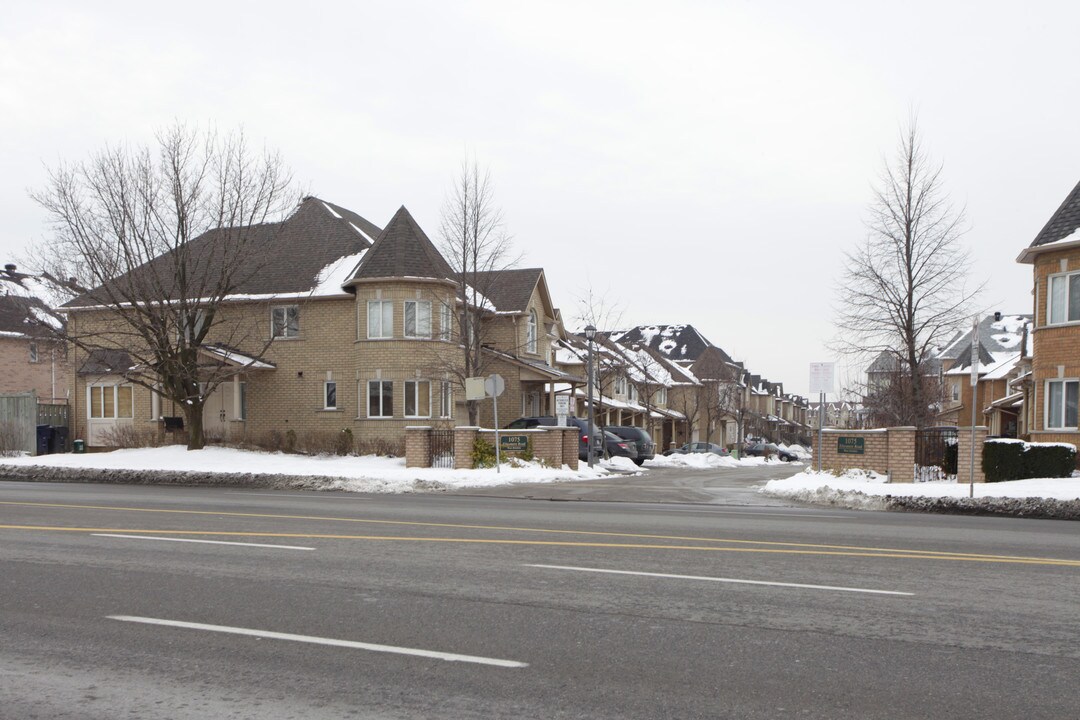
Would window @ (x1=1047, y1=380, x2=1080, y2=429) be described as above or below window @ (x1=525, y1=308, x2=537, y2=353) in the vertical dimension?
below

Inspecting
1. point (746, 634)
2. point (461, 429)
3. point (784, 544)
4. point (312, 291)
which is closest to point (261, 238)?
point (312, 291)

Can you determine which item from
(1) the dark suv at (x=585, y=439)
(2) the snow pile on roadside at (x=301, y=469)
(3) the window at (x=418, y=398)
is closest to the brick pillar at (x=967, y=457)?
(2) the snow pile on roadside at (x=301, y=469)

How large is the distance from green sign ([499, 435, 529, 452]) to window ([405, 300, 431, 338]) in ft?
28.7

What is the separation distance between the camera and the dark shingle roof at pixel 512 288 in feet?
131

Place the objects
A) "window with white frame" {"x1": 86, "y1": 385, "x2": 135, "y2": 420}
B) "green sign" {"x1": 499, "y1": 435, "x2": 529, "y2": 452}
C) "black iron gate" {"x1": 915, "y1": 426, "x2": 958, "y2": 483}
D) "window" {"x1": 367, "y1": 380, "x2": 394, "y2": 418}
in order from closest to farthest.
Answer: "black iron gate" {"x1": 915, "y1": 426, "x2": 958, "y2": 483} → "green sign" {"x1": 499, "y1": 435, "x2": 529, "y2": 452} → "window" {"x1": 367, "y1": 380, "x2": 394, "y2": 418} → "window with white frame" {"x1": 86, "y1": 385, "x2": 135, "y2": 420}

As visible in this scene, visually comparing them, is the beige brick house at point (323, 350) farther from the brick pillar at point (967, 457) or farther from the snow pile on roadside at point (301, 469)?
the brick pillar at point (967, 457)

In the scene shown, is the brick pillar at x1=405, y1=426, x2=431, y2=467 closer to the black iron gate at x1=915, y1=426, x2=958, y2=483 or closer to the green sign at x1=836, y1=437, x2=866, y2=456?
the green sign at x1=836, y1=437, x2=866, y2=456

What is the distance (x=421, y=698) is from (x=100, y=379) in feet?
114

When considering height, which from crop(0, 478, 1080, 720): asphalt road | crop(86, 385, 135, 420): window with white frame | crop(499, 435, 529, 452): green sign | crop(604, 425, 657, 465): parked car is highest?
crop(86, 385, 135, 420): window with white frame

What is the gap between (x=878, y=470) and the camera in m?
22.5

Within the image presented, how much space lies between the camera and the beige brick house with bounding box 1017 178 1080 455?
977 inches

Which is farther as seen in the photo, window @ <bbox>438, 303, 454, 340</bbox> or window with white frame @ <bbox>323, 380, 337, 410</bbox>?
window with white frame @ <bbox>323, 380, 337, 410</bbox>

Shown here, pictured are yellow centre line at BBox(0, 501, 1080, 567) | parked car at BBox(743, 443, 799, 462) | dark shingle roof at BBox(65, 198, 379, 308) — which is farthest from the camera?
parked car at BBox(743, 443, 799, 462)

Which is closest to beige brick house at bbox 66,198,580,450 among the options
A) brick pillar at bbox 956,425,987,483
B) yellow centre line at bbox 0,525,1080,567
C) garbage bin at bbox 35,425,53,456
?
garbage bin at bbox 35,425,53,456
